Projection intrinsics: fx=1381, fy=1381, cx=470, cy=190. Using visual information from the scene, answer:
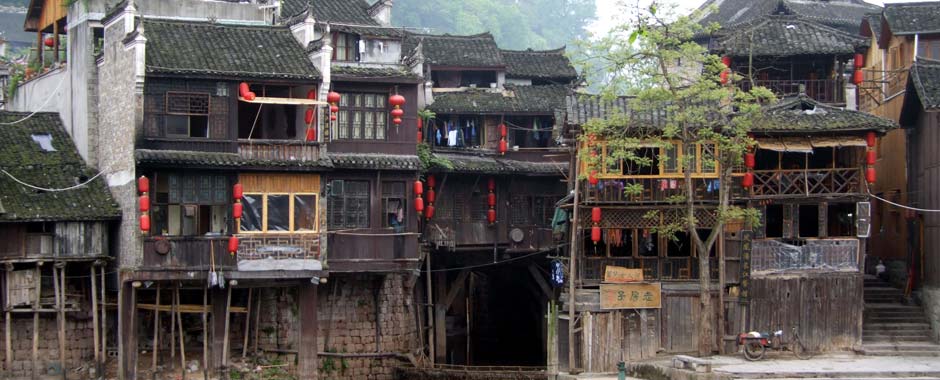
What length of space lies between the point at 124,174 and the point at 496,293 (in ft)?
64.8

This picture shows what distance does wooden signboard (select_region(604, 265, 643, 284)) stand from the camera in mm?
41500

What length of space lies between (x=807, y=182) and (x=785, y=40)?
19.9ft

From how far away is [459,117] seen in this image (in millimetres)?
49688

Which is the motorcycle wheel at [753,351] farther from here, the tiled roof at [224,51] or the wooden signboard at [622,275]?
the tiled roof at [224,51]

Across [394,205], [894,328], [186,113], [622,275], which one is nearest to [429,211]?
[394,205]

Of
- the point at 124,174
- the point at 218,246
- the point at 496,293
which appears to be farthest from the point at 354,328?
the point at 496,293

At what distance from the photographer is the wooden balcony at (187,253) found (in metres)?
40.4

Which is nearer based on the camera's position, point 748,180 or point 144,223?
point 144,223

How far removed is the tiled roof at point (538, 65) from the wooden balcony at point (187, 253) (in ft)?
50.2

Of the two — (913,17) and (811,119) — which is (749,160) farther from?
(913,17)

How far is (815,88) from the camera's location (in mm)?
45312

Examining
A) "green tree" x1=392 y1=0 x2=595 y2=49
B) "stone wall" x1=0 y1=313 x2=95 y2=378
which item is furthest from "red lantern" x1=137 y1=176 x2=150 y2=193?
"green tree" x1=392 y1=0 x2=595 y2=49

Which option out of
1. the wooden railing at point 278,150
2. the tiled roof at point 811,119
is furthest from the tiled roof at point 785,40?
the wooden railing at point 278,150

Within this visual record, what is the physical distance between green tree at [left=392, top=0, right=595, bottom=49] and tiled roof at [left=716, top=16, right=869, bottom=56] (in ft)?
121
